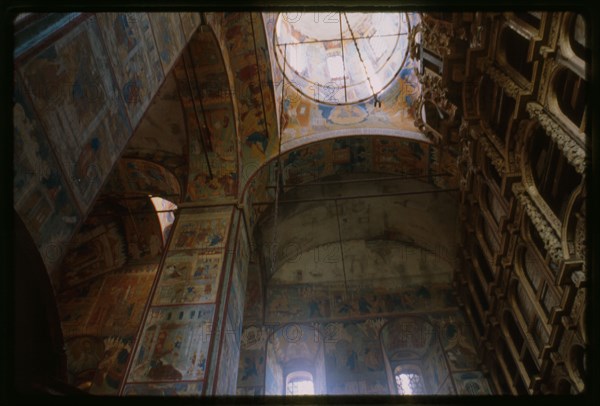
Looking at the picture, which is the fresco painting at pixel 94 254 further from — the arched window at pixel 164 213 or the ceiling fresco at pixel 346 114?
the ceiling fresco at pixel 346 114

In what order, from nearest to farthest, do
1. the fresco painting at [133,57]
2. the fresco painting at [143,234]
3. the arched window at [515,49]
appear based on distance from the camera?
the fresco painting at [133,57], the arched window at [515,49], the fresco painting at [143,234]

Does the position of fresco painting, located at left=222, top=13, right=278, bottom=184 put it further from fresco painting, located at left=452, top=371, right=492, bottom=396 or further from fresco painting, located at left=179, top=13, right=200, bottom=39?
fresco painting, located at left=452, top=371, right=492, bottom=396

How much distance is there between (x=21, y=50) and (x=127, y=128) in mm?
2282

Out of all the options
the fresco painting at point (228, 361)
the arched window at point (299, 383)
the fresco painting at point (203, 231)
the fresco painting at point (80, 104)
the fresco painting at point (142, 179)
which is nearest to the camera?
the fresco painting at point (80, 104)

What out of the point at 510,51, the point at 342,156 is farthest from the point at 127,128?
the point at 342,156

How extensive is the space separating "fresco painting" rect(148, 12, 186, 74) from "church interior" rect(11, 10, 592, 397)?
43 mm

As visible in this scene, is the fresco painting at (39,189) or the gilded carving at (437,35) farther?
the gilded carving at (437,35)

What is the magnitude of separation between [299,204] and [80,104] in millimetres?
9826

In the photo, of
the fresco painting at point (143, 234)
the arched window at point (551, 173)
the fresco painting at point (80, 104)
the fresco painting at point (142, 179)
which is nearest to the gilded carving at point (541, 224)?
the arched window at point (551, 173)

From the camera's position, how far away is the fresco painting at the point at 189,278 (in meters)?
8.88

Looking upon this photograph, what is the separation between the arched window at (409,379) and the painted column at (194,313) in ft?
19.2

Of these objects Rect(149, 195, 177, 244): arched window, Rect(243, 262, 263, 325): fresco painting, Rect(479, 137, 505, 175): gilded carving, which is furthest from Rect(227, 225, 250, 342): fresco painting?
Rect(479, 137, 505, 175): gilded carving

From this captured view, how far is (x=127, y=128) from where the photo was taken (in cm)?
618

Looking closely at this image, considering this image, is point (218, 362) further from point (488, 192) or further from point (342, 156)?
point (342, 156)
